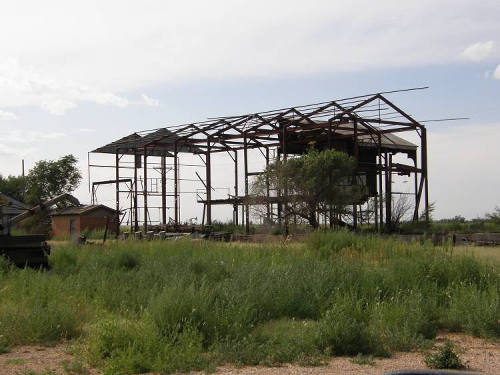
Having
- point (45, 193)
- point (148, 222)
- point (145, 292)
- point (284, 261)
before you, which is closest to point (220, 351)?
point (145, 292)

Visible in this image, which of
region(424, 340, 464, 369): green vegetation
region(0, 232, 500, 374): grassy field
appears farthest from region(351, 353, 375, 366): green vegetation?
region(424, 340, 464, 369): green vegetation

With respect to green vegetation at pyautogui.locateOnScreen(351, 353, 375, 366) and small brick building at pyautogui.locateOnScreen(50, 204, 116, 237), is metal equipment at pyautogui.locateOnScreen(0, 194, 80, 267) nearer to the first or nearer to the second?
green vegetation at pyautogui.locateOnScreen(351, 353, 375, 366)

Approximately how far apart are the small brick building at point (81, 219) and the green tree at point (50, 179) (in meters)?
8.08

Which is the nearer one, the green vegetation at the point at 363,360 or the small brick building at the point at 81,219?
the green vegetation at the point at 363,360

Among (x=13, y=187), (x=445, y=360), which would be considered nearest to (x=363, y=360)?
(x=445, y=360)

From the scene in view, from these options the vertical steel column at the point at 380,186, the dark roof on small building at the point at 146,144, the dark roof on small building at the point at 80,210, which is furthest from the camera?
the dark roof on small building at the point at 80,210

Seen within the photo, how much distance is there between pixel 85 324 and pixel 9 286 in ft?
9.28

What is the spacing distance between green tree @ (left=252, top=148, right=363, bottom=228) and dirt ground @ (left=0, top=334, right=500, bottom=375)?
2011 cm

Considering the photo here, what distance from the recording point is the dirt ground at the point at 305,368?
7559 millimetres

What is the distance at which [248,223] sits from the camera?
104 ft

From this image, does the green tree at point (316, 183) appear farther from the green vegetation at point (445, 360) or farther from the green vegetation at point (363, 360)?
the green vegetation at point (445, 360)

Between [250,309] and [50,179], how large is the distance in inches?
1804

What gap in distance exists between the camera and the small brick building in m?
42.9

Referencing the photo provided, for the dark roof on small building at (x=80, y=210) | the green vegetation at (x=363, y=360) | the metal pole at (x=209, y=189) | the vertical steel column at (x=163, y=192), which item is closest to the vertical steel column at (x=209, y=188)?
the metal pole at (x=209, y=189)
